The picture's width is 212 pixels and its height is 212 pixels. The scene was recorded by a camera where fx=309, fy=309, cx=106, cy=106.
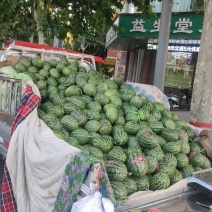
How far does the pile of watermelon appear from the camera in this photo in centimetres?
285

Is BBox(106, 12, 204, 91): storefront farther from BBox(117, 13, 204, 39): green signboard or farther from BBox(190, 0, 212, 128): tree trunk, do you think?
BBox(190, 0, 212, 128): tree trunk

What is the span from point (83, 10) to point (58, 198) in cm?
848

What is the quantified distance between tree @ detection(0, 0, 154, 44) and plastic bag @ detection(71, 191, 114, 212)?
769 cm

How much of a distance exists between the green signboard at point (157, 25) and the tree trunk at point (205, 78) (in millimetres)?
5158

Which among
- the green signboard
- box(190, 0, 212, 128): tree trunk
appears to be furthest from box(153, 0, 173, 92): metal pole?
the green signboard

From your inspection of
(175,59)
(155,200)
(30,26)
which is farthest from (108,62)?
(155,200)

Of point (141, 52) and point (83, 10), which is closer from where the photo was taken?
point (83, 10)

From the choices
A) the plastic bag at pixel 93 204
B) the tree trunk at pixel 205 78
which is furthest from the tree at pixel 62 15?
the plastic bag at pixel 93 204

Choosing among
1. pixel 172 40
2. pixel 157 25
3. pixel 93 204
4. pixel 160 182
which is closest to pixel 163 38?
pixel 160 182

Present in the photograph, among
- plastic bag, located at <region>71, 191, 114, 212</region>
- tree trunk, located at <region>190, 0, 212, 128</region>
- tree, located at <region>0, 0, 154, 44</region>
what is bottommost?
plastic bag, located at <region>71, 191, 114, 212</region>

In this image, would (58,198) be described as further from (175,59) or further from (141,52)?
(141,52)

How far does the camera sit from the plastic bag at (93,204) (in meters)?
2.00

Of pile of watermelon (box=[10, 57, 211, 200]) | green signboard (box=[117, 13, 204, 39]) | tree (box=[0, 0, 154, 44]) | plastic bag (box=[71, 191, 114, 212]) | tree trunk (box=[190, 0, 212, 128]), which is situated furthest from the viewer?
green signboard (box=[117, 13, 204, 39])

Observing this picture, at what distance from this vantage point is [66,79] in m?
4.32
